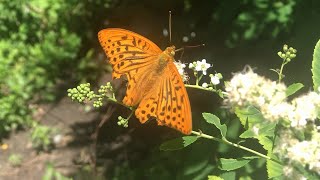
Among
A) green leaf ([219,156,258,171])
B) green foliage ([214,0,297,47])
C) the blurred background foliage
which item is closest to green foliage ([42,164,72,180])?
the blurred background foliage

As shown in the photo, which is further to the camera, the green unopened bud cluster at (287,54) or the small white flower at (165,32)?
the small white flower at (165,32)

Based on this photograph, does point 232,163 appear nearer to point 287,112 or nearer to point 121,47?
point 287,112

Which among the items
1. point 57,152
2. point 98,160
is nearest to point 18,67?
point 57,152

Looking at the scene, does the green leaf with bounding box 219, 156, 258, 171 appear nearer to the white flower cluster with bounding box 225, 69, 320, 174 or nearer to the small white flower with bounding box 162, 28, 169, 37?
the white flower cluster with bounding box 225, 69, 320, 174

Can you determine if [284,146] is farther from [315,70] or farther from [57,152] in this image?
[57,152]

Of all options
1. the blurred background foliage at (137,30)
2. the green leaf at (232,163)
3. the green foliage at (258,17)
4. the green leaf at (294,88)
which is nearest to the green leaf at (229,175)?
the green leaf at (232,163)

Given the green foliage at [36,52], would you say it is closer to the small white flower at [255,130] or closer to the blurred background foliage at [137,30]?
the blurred background foliage at [137,30]
